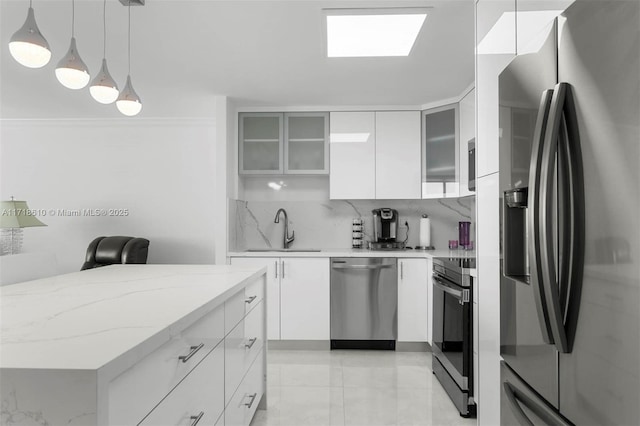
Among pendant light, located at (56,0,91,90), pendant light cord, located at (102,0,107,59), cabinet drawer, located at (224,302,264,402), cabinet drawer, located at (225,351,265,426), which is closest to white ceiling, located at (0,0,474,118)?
pendant light cord, located at (102,0,107,59)

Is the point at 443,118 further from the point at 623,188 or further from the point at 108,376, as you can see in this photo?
the point at 108,376

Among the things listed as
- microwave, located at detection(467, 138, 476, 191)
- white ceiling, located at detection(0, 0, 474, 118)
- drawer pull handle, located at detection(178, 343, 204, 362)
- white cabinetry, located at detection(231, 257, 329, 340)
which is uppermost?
white ceiling, located at detection(0, 0, 474, 118)

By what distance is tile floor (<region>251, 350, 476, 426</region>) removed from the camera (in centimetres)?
260

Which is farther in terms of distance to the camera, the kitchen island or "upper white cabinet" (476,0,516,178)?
"upper white cabinet" (476,0,516,178)

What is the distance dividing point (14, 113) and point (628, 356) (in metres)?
6.08

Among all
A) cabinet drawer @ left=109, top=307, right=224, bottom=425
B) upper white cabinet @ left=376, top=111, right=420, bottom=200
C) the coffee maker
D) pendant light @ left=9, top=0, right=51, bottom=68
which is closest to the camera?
cabinet drawer @ left=109, top=307, right=224, bottom=425

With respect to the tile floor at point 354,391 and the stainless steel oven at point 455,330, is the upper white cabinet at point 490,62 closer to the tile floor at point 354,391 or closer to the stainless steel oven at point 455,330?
the stainless steel oven at point 455,330

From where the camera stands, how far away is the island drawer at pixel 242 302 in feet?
6.24

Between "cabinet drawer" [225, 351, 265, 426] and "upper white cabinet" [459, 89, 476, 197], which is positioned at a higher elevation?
"upper white cabinet" [459, 89, 476, 197]

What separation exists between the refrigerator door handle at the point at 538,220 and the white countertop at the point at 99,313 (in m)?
0.97

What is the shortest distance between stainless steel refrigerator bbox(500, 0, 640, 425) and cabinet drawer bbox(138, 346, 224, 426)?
41.3 inches

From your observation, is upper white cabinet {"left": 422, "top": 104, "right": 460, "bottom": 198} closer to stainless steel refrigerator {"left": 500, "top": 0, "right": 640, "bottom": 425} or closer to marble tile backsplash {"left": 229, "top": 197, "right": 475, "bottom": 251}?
marble tile backsplash {"left": 229, "top": 197, "right": 475, "bottom": 251}

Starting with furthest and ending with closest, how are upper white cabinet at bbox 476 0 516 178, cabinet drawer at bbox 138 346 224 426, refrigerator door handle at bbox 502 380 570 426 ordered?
1. upper white cabinet at bbox 476 0 516 178
2. cabinet drawer at bbox 138 346 224 426
3. refrigerator door handle at bbox 502 380 570 426

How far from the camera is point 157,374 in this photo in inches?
45.5
